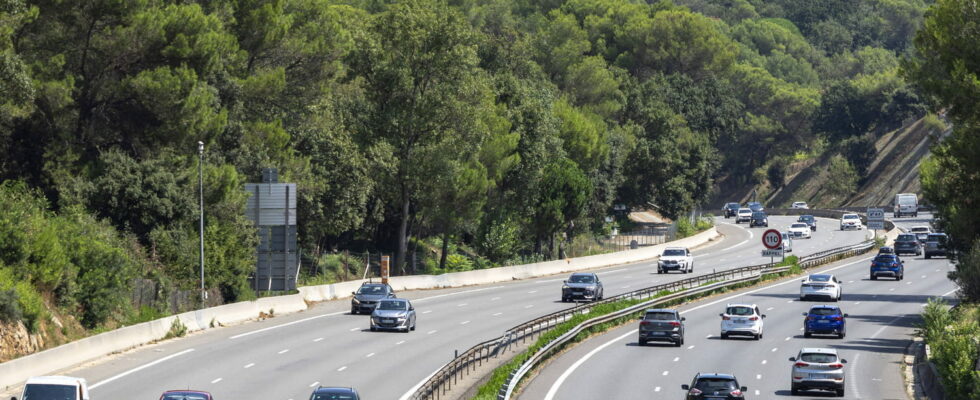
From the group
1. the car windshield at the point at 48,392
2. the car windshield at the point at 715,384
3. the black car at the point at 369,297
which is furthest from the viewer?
the black car at the point at 369,297

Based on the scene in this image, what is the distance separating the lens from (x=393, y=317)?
4719 centimetres

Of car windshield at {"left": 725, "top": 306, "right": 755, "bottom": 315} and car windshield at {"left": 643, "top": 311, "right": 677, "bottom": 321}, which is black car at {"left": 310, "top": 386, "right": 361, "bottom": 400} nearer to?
car windshield at {"left": 643, "top": 311, "right": 677, "bottom": 321}

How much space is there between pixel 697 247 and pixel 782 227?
769 inches

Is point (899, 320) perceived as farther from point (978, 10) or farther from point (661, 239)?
point (661, 239)

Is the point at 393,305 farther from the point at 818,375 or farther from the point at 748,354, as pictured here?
the point at 818,375

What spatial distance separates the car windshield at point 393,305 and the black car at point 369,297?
17.0 feet

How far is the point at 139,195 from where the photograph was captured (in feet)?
182

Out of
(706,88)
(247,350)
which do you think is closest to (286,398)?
(247,350)

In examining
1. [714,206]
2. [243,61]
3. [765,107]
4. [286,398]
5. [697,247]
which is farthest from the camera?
[714,206]

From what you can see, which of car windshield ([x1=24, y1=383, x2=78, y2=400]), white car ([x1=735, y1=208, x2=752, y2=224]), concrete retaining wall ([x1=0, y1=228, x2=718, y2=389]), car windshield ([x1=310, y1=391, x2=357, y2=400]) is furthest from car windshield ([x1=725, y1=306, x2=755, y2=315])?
white car ([x1=735, y1=208, x2=752, y2=224])

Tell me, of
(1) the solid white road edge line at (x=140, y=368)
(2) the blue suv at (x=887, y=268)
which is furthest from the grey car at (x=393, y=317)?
(2) the blue suv at (x=887, y=268)

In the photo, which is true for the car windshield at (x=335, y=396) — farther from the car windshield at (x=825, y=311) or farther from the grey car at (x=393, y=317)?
the car windshield at (x=825, y=311)

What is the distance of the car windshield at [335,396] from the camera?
85.6 feet

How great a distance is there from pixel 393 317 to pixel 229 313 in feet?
23.6
